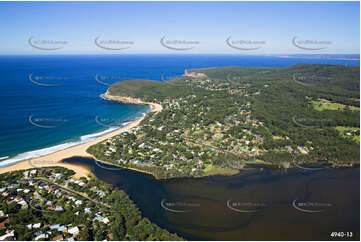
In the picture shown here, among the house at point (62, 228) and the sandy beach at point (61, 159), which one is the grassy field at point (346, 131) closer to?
the sandy beach at point (61, 159)

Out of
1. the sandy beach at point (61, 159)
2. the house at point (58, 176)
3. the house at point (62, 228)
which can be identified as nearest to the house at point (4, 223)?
the house at point (62, 228)

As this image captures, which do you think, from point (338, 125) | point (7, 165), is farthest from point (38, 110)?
point (338, 125)

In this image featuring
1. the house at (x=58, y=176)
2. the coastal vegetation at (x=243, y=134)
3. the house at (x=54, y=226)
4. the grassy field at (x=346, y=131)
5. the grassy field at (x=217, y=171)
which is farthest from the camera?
the grassy field at (x=346, y=131)

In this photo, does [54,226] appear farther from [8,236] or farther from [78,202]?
[78,202]

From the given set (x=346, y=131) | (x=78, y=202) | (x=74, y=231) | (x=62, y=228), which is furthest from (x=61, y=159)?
(x=346, y=131)

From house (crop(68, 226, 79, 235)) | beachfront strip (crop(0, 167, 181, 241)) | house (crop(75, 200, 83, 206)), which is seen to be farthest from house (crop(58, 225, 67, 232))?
house (crop(75, 200, 83, 206))

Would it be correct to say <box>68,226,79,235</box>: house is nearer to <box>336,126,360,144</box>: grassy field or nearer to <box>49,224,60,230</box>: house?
<box>49,224,60,230</box>: house

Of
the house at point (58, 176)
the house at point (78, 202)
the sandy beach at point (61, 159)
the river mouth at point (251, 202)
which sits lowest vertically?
the river mouth at point (251, 202)
